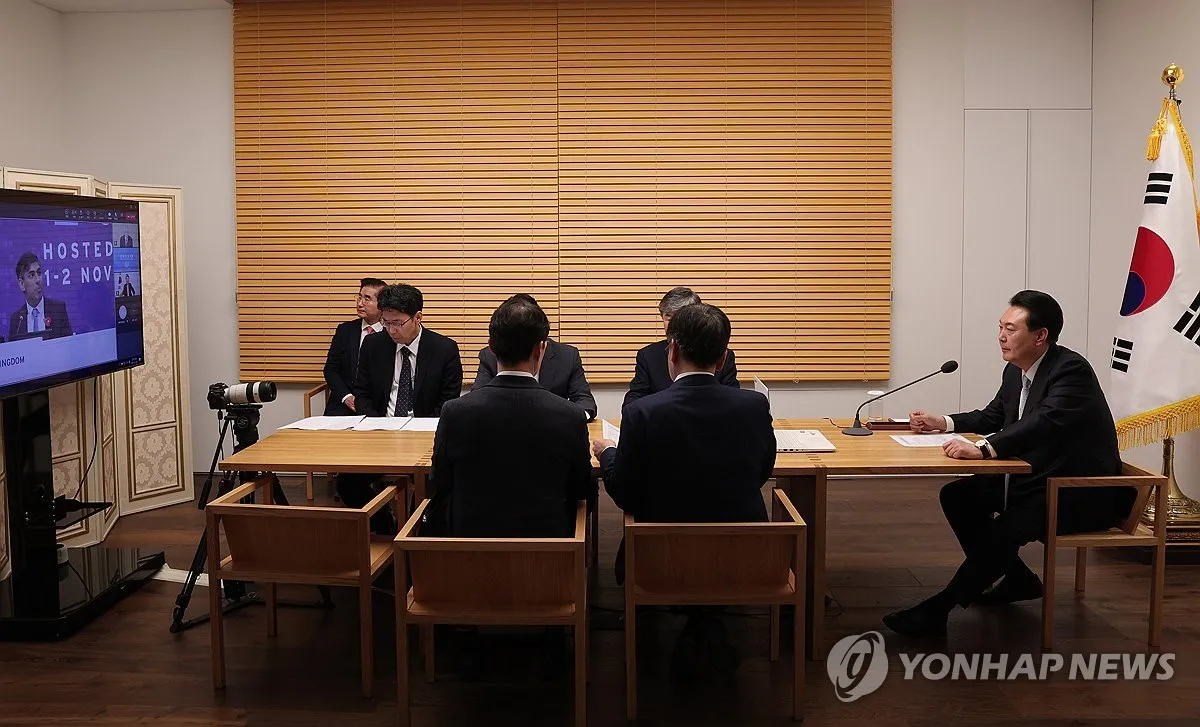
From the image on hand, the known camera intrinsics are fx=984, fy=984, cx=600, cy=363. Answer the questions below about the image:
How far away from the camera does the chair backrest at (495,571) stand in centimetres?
310

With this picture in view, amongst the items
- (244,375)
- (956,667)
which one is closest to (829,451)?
(956,667)

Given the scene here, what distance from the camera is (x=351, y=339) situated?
6.45 m

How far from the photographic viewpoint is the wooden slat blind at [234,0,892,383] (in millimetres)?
6934

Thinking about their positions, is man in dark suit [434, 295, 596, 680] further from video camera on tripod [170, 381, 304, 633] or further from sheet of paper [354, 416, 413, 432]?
sheet of paper [354, 416, 413, 432]

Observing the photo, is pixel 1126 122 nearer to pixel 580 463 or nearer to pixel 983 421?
pixel 983 421

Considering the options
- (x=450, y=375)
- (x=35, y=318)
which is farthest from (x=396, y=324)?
(x=35, y=318)

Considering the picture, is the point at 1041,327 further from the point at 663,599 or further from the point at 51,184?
the point at 51,184

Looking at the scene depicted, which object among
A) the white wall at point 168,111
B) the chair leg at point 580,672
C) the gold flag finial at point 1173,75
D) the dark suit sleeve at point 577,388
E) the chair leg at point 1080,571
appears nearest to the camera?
the chair leg at point 580,672

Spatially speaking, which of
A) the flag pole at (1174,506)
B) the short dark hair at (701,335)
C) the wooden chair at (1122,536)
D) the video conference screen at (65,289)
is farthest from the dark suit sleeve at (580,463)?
the flag pole at (1174,506)

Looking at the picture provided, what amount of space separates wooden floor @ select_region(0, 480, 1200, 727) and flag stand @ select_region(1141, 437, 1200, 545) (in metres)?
0.28

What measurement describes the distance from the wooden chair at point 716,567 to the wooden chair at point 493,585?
24 cm

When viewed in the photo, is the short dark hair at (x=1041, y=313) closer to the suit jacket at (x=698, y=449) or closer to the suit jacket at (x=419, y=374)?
the suit jacket at (x=698, y=449)

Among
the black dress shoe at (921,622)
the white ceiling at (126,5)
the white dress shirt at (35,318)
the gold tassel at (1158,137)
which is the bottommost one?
the black dress shoe at (921,622)

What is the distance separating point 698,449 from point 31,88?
5812 mm
